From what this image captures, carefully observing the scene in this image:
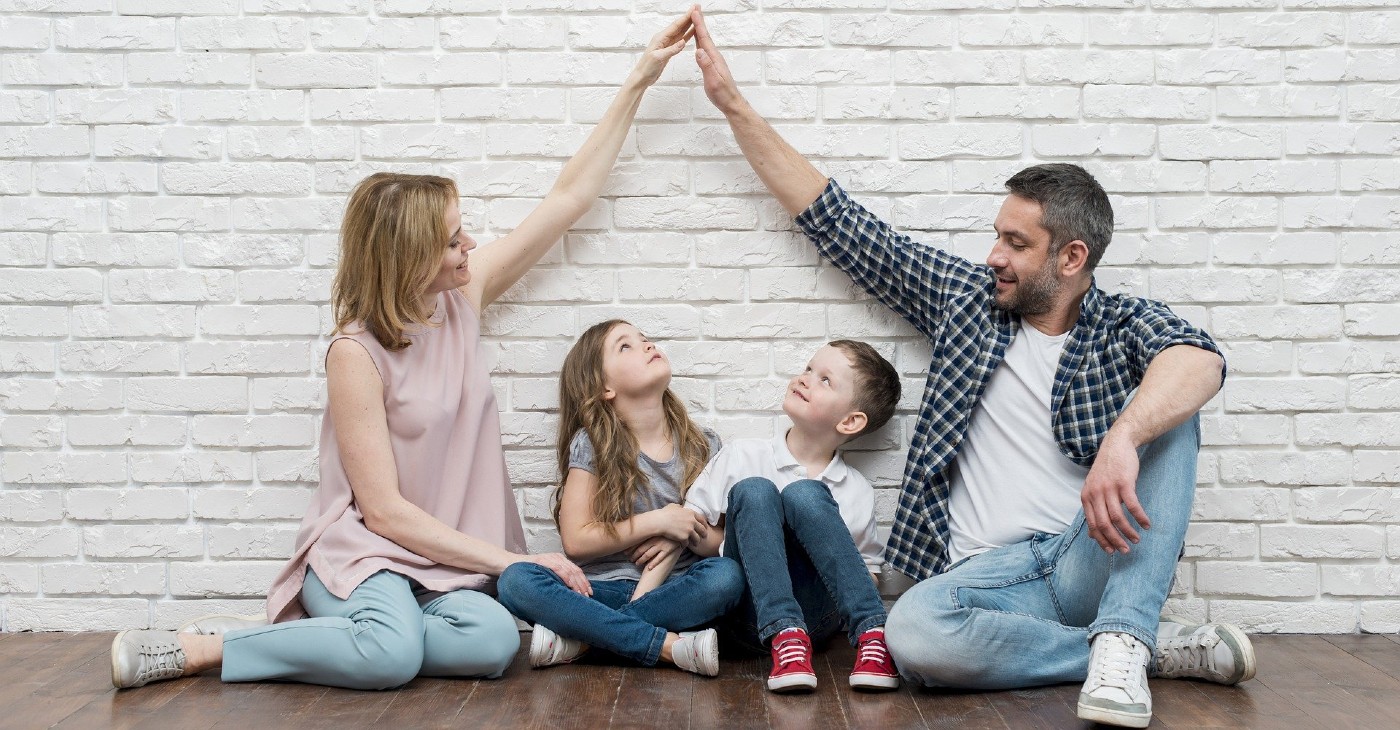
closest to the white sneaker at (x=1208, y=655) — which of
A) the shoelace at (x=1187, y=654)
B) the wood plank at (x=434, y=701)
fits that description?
the shoelace at (x=1187, y=654)

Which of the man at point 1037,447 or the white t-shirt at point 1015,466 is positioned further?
the white t-shirt at point 1015,466

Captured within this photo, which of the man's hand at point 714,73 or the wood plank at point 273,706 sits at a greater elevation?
the man's hand at point 714,73

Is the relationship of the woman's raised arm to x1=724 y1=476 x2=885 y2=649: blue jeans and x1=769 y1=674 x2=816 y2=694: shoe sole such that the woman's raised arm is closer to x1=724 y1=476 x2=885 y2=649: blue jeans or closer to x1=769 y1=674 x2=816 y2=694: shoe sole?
x1=724 y1=476 x2=885 y2=649: blue jeans

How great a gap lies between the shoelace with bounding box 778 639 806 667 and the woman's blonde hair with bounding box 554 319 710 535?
1.67 feet

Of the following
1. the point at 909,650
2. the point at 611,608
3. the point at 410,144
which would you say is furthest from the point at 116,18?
the point at 909,650

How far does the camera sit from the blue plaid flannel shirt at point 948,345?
8.43 feet

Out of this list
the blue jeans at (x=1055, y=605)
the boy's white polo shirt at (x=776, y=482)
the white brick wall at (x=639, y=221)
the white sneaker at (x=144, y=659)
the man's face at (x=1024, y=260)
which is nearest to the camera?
the blue jeans at (x=1055, y=605)

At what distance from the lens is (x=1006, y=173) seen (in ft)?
9.46

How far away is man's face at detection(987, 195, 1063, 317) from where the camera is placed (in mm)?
2633

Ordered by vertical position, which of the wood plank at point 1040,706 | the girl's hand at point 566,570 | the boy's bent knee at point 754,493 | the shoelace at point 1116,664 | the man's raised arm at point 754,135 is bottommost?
the wood plank at point 1040,706

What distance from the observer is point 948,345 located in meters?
2.73

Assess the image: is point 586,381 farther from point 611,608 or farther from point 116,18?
point 116,18

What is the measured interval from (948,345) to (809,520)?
0.56 meters

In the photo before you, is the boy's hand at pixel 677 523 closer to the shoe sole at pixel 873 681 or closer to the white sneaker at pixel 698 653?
the white sneaker at pixel 698 653
